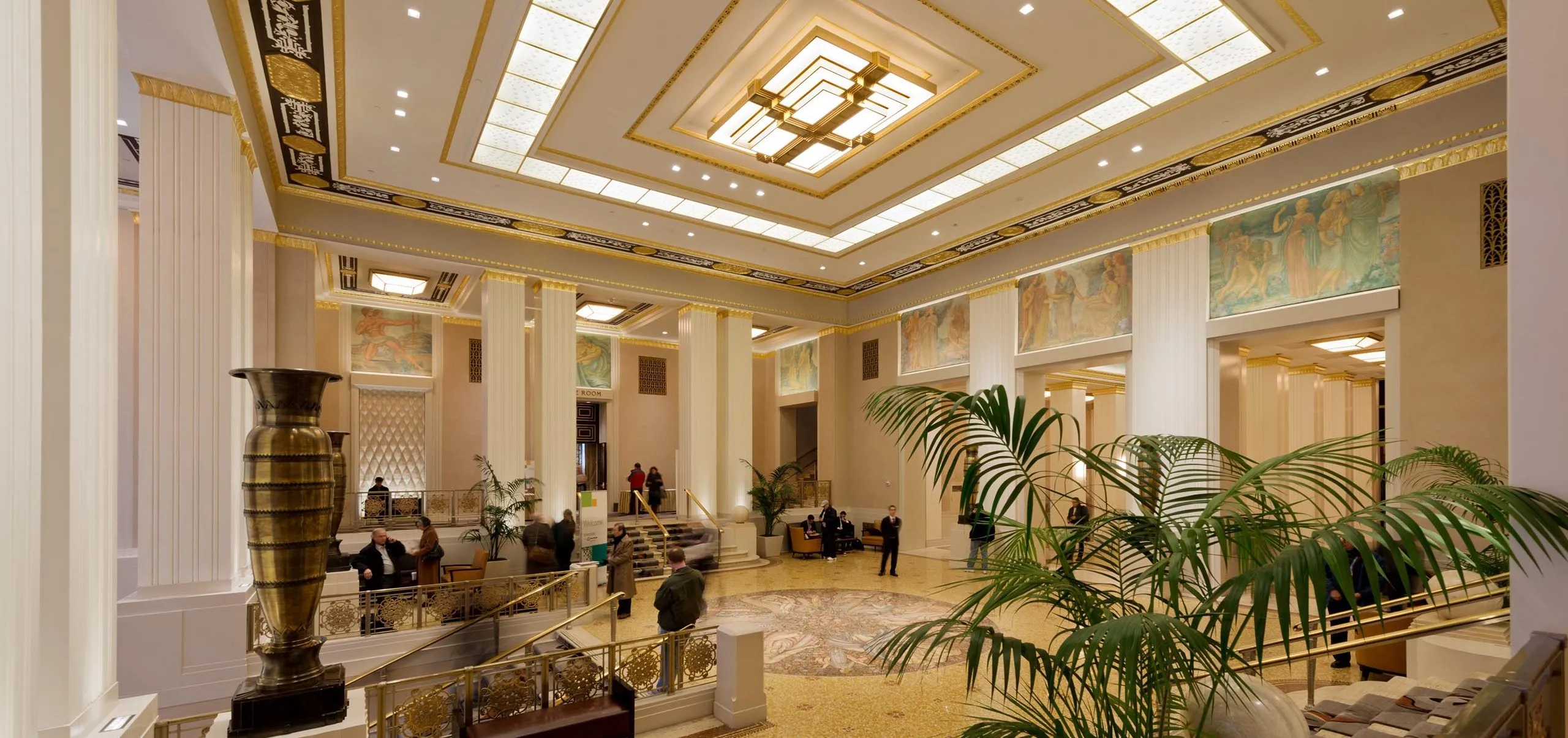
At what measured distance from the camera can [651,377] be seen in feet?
72.8

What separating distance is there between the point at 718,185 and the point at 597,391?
11.0m

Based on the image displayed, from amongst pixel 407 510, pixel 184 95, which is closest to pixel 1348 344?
pixel 184 95

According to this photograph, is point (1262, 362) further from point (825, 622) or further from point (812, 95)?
point (812, 95)

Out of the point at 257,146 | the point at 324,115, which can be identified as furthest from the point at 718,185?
the point at 257,146

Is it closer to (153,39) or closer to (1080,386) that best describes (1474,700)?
(153,39)

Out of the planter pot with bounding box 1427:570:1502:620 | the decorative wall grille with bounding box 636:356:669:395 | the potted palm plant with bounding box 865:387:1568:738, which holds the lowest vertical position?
the planter pot with bounding box 1427:570:1502:620

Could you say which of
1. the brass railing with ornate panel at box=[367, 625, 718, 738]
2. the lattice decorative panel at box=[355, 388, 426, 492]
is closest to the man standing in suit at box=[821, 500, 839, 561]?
the brass railing with ornate panel at box=[367, 625, 718, 738]

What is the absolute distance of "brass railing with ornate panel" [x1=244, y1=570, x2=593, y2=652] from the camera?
8.20 meters

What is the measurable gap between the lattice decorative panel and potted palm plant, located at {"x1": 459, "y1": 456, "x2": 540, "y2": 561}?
524 cm

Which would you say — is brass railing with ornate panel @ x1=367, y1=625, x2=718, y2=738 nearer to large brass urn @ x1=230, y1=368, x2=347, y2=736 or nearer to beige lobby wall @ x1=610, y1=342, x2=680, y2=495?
large brass urn @ x1=230, y1=368, x2=347, y2=736

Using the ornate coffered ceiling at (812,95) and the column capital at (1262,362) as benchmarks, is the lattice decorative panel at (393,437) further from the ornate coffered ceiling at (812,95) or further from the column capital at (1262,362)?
the column capital at (1262,362)

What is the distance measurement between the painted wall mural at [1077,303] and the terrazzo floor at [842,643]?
4790mm

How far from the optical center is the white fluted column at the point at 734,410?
1633 centimetres

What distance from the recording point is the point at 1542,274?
9.71ft
